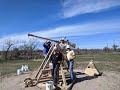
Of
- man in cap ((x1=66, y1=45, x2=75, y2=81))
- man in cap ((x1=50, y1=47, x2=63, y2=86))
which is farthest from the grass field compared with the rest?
man in cap ((x1=50, y1=47, x2=63, y2=86))

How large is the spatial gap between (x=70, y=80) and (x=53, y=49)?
1.96 meters

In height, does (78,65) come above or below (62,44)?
below

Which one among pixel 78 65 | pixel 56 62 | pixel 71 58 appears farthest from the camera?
pixel 78 65

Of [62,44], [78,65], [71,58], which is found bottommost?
[78,65]

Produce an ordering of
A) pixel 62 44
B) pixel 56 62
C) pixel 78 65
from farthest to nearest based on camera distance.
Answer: pixel 78 65 → pixel 62 44 → pixel 56 62

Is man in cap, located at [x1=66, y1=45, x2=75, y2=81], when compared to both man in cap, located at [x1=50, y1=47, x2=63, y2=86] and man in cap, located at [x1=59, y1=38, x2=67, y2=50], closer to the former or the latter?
man in cap, located at [x1=59, y1=38, x2=67, y2=50]

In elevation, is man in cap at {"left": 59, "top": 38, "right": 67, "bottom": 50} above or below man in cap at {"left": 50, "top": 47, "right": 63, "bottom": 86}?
above

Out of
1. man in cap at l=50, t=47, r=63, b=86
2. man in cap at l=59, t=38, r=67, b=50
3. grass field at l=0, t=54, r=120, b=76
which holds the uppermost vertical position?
man in cap at l=59, t=38, r=67, b=50

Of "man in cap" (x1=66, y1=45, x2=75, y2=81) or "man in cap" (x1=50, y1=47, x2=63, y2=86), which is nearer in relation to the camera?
"man in cap" (x1=50, y1=47, x2=63, y2=86)

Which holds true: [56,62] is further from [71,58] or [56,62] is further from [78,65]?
[78,65]

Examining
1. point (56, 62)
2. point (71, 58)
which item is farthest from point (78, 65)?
point (56, 62)

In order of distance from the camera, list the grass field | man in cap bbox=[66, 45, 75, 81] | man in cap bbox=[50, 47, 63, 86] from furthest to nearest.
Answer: the grass field, man in cap bbox=[66, 45, 75, 81], man in cap bbox=[50, 47, 63, 86]

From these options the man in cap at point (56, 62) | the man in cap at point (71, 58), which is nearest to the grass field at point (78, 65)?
the man in cap at point (71, 58)

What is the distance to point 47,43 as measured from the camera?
37.1 ft
